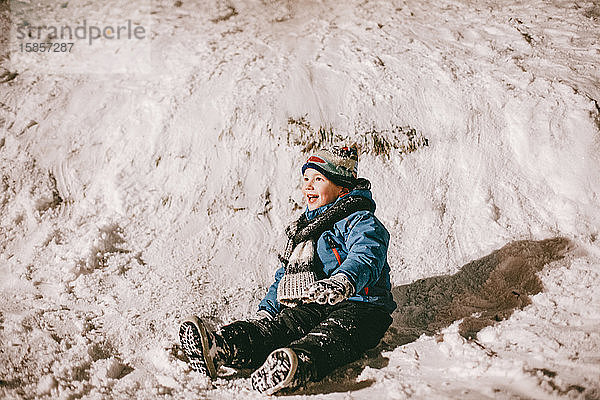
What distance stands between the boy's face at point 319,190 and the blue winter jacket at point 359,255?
0.04 metres

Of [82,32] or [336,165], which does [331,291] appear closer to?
[336,165]

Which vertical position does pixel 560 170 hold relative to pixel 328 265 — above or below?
above

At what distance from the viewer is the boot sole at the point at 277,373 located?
207 cm

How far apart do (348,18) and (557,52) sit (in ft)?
6.66

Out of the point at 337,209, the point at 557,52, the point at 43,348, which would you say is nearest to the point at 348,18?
the point at 557,52

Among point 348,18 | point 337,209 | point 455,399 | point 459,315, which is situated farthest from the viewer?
point 348,18

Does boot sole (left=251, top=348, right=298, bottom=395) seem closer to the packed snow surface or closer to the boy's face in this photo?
the packed snow surface

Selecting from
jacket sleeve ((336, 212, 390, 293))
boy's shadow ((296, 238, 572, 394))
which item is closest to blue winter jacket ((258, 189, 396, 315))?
jacket sleeve ((336, 212, 390, 293))

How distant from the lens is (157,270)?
3.46 meters

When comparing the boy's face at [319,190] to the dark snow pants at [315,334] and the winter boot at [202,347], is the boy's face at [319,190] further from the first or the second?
the winter boot at [202,347]

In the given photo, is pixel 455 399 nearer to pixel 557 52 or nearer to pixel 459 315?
pixel 459 315

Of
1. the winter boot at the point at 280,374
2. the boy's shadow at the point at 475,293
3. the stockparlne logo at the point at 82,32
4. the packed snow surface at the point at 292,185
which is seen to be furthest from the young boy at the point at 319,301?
the stockparlne logo at the point at 82,32

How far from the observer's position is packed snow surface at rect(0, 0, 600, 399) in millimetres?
2473

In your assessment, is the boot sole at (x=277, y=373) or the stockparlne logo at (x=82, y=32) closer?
the boot sole at (x=277, y=373)
